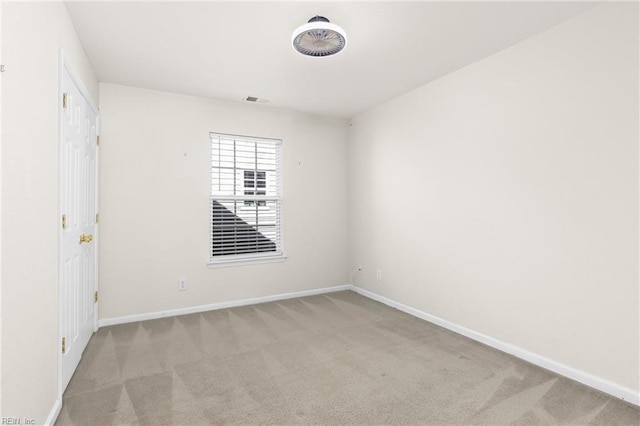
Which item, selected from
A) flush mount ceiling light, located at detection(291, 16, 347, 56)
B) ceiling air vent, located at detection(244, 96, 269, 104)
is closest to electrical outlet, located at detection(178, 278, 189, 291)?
ceiling air vent, located at detection(244, 96, 269, 104)

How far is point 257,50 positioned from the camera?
9.59 feet

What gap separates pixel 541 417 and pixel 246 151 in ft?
12.7

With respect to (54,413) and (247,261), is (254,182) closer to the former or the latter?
(247,261)

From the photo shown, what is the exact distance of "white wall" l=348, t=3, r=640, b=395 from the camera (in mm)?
2238

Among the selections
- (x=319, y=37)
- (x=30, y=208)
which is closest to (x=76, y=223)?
(x=30, y=208)

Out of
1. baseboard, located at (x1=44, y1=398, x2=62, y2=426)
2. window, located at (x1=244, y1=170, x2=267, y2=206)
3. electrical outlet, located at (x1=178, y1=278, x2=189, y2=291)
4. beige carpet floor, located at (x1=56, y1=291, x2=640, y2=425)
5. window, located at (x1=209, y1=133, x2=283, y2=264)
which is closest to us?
baseboard, located at (x1=44, y1=398, x2=62, y2=426)

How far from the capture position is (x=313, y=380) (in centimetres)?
246

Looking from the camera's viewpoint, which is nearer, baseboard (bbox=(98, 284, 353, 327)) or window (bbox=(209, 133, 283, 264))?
baseboard (bbox=(98, 284, 353, 327))

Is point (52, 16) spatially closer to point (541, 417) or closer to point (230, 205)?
point (230, 205)

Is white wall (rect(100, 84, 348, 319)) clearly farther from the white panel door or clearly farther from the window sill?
the white panel door

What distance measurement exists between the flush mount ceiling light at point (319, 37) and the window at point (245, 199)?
6.65 ft

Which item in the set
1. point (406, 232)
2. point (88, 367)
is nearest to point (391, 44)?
point (406, 232)

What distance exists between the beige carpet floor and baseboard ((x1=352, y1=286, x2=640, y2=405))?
0.06 meters

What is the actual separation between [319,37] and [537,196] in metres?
2.06
